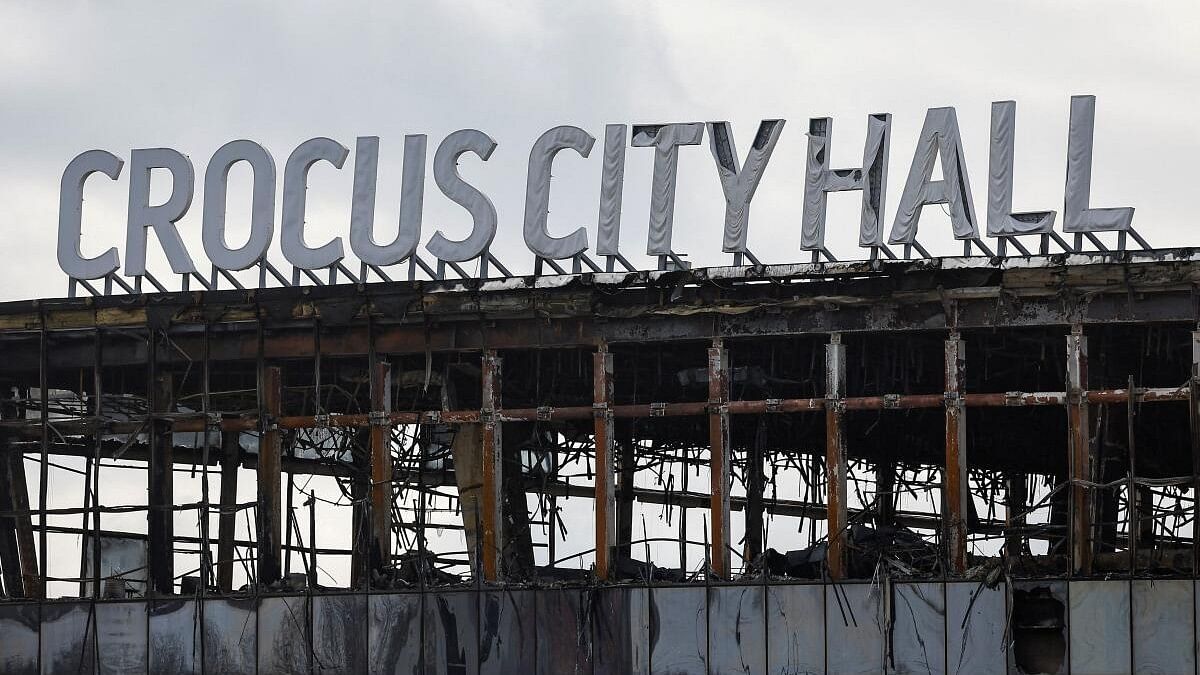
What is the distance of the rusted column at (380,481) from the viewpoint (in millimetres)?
44344

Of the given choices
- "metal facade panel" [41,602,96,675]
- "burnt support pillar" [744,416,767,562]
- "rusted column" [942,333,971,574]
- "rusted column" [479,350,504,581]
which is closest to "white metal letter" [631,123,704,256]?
"rusted column" [479,350,504,581]

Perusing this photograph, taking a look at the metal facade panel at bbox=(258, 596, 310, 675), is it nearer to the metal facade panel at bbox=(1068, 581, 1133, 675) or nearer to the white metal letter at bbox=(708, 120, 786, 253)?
the white metal letter at bbox=(708, 120, 786, 253)

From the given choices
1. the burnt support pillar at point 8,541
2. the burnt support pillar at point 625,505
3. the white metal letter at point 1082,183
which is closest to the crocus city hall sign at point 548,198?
the white metal letter at point 1082,183

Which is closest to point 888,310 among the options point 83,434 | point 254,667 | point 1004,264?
point 1004,264

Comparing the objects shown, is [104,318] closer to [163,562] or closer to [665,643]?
[163,562]

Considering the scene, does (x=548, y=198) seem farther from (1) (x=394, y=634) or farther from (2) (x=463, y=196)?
(1) (x=394, y=634)

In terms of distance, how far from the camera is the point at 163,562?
45719mm

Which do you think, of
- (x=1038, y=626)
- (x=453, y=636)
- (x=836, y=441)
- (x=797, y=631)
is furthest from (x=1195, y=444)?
(x=453, y=636)

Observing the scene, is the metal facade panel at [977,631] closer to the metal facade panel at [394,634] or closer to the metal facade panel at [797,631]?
the metal facade panel at [797,631]

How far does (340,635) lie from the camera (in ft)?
142

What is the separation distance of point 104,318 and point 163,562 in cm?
544

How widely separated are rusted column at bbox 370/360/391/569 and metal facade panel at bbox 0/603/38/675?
24.6 ft

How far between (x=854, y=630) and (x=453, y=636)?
26.5 ft

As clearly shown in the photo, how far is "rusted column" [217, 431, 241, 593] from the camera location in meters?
47.4
